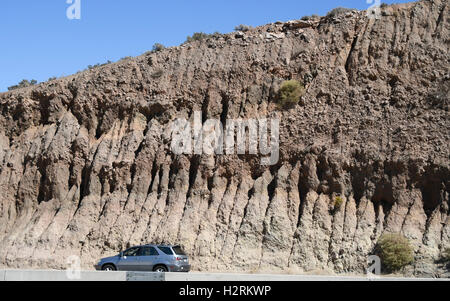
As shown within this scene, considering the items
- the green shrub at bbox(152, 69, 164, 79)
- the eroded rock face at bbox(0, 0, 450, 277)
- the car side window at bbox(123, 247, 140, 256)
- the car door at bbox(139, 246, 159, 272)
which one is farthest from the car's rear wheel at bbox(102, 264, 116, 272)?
the green shrub at bbox(152, 69, 164, 79)

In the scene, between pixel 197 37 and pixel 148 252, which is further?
pixel 197 37

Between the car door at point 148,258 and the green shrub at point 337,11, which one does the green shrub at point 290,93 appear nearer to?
the green shrub at point 337,11

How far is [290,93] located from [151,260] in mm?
12875

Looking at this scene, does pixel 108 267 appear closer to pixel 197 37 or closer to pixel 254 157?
pixel 254 157

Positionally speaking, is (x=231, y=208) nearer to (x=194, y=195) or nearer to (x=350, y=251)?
(x=194, y=195)

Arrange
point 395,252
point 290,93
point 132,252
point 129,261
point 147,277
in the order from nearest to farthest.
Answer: point 147,277, point 129,261, point 132,252, point 395,252, point 290,93

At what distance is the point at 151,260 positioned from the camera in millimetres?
22844

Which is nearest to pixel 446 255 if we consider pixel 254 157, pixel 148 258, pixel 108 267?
pixel 254 157

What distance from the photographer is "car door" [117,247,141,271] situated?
2302 cm

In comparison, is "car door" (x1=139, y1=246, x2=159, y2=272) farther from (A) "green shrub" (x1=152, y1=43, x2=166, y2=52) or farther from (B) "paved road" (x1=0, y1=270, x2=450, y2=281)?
(A) "green shrub" (x1=152, y1=43, x2=166, y2=52)

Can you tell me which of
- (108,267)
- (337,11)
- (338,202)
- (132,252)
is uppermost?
(337,11)

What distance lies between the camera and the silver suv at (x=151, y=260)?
2266cm

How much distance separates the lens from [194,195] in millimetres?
30172

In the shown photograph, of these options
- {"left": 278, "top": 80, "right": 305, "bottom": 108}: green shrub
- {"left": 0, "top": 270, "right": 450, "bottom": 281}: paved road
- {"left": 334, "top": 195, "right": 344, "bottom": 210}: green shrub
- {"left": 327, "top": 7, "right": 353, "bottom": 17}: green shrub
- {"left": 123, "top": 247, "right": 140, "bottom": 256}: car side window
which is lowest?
{"left": 0, "top": 270, "right": 450, "bottom": 281}: paved road
